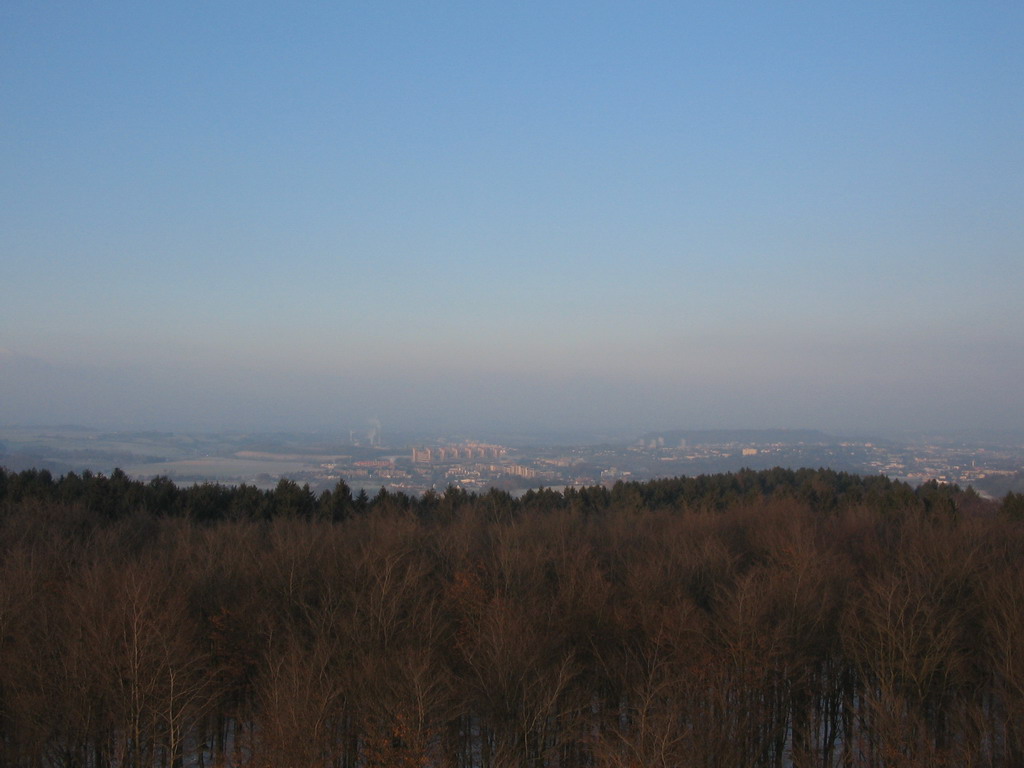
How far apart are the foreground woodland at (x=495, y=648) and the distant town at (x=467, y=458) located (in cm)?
3330

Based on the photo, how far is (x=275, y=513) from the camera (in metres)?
47.1

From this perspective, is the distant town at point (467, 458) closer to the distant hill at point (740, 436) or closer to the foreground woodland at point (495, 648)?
the distant hill at point (740, 436)

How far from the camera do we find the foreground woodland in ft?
57.3

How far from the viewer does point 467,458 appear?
116188 millimetres

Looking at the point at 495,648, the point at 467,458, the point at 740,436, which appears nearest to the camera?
the point at 495,648

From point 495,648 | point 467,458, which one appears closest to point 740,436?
point 467,458

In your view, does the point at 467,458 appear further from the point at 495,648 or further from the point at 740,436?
the point at 495,648

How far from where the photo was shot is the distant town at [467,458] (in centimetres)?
8419

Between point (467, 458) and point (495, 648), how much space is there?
95.5m

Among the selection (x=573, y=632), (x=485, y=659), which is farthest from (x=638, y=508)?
(x=485, y=659)

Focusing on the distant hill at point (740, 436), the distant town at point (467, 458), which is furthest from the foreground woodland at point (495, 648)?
the distant hill at point (740, 436)

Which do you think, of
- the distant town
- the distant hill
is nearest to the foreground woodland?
the distant town

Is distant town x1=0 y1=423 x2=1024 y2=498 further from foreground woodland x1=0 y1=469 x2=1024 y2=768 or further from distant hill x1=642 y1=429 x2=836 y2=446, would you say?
foreground woodland x1=0 y1=469 x2=1024 y2=768

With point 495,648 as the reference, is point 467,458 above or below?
above
